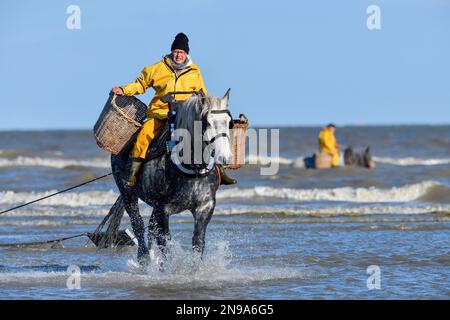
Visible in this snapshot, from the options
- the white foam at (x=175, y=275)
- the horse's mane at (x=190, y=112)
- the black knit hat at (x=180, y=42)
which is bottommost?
the white foam at (x=175, y=275)

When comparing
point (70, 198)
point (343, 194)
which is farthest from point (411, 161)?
point (70, 198)

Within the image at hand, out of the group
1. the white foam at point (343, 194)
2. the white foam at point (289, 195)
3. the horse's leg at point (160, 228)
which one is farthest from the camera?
the white foam at point (343, 194)

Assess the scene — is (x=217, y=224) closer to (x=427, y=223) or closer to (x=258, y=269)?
(x=427, y=223)

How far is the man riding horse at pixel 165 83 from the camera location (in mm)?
10523

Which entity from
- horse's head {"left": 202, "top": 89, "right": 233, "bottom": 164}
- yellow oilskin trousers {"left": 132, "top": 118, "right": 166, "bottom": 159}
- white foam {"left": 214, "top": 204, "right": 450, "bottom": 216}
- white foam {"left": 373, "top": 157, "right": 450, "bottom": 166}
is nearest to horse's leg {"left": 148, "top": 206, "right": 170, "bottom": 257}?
yellow oilskin trousers {"left": 132, "top": 118, "right": 166, "bottom": 159}

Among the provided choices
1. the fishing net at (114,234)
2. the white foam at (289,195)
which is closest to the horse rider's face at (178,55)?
the fishing net at (114,234)

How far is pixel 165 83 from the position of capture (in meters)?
10.6

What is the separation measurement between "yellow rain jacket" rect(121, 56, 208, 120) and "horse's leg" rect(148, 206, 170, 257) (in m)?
1.06

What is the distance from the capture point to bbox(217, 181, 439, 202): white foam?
951 inches

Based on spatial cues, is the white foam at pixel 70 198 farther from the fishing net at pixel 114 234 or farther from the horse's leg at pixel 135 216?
the horse's leg at pixel 135 216

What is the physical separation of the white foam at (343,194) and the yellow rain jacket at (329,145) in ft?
20.8

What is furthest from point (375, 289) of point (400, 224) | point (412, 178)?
point (412, 178)

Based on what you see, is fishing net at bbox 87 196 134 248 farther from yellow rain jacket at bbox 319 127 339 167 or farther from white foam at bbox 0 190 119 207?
yellow rain jacket at bbox 319 127 339 167

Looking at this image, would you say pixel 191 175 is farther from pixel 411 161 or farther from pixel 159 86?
pixel 411 161
